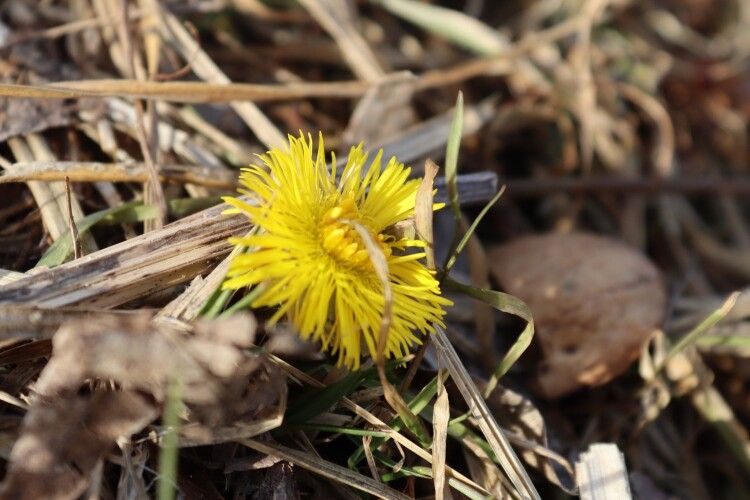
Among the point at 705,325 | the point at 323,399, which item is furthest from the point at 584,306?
the point at 323,399

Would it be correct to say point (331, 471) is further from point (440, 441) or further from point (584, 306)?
point (584, 306)

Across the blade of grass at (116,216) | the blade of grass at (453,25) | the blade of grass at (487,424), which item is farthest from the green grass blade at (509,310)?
the blade of grass at (453,25)

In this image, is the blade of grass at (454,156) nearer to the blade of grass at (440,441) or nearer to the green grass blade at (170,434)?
the blade of grass at (440,441)

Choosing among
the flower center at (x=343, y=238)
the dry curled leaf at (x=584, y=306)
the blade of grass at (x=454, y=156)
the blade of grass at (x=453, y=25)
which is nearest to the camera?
the flower center at (x=343, y=238)

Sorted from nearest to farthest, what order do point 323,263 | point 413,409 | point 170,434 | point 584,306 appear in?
point 170,434 < point 323,263 < point 413,409 < point 584,306

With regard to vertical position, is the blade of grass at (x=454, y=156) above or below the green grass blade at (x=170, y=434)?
above

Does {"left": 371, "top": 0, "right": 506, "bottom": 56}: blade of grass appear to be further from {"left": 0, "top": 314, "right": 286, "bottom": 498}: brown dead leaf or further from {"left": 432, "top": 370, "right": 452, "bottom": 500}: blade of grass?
{"left": 0, "top": 314, "right": 286, "bottom": 498}: brown dead leaf
